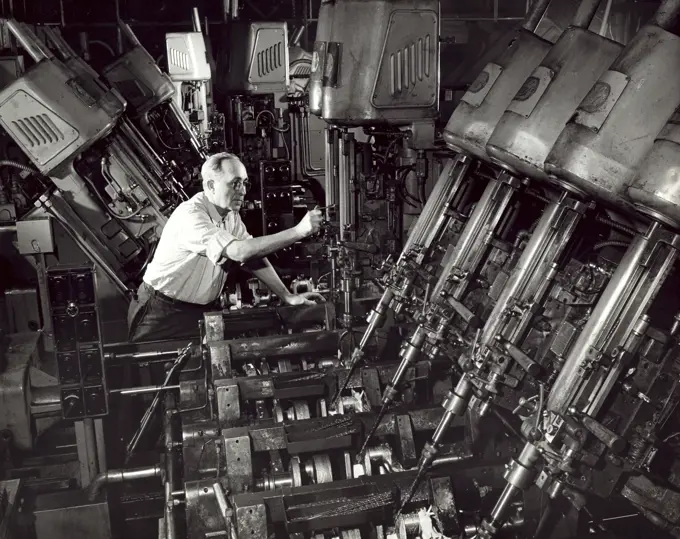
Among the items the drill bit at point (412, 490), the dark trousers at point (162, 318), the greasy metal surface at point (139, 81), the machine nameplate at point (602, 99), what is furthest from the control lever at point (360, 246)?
the greasy metal surface at point (139, 81)

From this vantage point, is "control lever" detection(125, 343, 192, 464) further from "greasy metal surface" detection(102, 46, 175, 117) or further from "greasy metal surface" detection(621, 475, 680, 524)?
"greasy metal surface" detection(102, 46, 175, 117)

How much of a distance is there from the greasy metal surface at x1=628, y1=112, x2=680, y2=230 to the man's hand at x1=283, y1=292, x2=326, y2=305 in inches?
114

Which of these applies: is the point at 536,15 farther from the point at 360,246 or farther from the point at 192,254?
the point at 192,254

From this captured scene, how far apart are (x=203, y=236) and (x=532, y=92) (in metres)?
2.31

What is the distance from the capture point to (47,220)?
5328mm

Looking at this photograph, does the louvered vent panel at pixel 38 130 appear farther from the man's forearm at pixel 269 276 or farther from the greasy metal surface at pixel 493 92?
the greasy metal surface at pixel 493 92

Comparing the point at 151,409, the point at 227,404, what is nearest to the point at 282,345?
the point at 227,404

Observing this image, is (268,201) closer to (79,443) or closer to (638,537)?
(79,443)

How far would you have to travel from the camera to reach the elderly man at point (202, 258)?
457cm

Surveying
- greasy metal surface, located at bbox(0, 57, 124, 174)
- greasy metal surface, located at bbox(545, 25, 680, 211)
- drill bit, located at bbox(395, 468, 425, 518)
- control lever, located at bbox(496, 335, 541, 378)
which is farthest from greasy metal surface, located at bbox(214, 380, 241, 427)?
greasy metal surface, located at bbox(0, 57, 124, 174)

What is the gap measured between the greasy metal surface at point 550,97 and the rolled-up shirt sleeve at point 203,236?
1.91m

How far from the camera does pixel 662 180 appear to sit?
2361 mm

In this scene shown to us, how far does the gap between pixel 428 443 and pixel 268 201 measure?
5.68 m

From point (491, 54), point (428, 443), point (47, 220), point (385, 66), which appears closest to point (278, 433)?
point (428, 443)
